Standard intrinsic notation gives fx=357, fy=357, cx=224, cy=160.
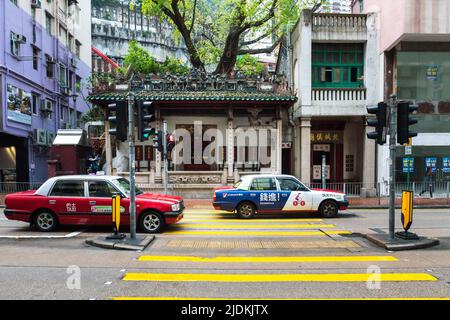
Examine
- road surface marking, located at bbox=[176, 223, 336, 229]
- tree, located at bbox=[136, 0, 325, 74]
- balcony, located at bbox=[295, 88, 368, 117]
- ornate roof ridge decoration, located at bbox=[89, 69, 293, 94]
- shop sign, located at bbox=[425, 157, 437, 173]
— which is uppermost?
tree, located at bbox=[136, 0, 325, 74]

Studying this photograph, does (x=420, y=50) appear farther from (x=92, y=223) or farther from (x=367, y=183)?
(x=92, y=223)

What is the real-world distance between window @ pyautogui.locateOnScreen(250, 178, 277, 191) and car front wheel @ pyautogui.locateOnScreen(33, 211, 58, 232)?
21.1 ft

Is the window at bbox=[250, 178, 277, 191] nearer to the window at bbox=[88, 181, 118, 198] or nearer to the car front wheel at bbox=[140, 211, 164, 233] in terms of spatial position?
the car front wheel at bbox=[140, 211, 164, 233]

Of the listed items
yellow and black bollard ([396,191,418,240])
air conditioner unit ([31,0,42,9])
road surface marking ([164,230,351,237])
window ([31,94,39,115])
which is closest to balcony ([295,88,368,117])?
road surface marking ([164,230,351,237])

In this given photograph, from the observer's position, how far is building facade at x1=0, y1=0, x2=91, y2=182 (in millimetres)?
21016

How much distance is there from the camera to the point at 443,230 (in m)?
10.4

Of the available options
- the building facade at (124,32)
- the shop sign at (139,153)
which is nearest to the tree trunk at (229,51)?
the shop sign at (139,153)

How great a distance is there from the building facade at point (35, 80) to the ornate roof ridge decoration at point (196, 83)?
21.7 ft

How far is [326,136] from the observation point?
2167 cm

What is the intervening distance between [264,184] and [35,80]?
19.5 meters

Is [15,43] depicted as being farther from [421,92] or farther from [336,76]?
[421,92]

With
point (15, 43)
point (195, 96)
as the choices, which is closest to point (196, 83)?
point (195, 96)

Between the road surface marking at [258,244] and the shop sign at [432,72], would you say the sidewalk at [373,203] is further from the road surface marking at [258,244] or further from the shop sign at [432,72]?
the shop sign at [432,72]
